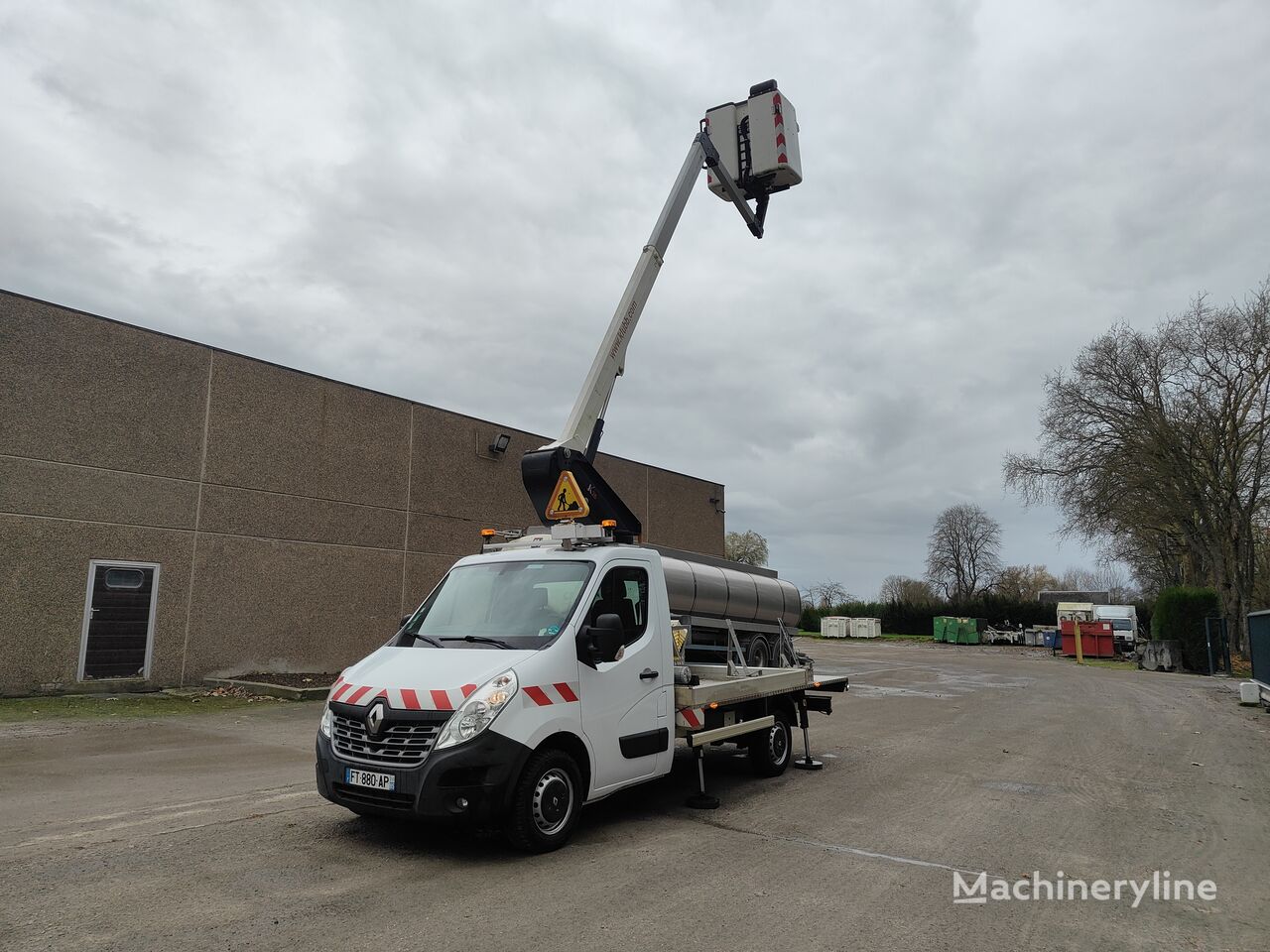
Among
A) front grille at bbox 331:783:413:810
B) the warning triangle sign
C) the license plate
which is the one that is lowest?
front grille at bbox 331:783:413:810

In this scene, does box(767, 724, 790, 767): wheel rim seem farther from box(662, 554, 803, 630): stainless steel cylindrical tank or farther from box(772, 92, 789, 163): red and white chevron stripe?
box(772, 92, 789, 163): red and white chevron stripe

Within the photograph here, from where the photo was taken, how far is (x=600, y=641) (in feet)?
19.3

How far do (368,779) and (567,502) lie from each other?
149 inches

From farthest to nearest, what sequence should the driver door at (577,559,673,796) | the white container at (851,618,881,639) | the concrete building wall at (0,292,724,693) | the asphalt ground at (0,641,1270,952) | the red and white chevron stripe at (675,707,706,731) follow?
the white container at (851,618,881,639)
the concrete building wall at (0,292,724,693)
the red and white chevron stripe at (675,707,706,731)
the driver door at (577,559,673,796)
the asphalt ground at (0,641,1270,952)

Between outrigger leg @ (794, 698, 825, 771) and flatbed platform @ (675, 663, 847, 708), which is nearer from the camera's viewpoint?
flatbed platform @ (675, 663, 847, 708)

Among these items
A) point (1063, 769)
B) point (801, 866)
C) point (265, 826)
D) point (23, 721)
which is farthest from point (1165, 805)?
point (23, 721)

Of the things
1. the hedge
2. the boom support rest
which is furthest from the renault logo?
the hedge

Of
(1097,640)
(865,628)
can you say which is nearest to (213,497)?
(1097,640)

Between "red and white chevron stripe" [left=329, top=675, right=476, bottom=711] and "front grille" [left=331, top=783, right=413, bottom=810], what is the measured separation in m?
0.52

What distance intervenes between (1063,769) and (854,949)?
653 cm

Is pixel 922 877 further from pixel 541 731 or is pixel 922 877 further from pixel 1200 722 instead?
pixel 1200 722

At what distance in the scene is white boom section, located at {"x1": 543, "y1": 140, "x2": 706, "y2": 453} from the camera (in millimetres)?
9484

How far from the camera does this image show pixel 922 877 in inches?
209

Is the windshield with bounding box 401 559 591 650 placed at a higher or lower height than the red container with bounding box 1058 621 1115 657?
higher
